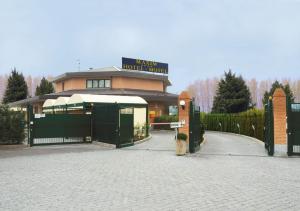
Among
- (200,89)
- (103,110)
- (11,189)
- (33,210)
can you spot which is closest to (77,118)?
(103,110)

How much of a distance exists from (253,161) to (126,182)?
21.4 ft

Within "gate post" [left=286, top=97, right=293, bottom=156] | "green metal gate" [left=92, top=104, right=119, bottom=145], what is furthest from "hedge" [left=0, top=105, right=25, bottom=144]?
"gate post" [left=286, top=97, right=293, bottom=156]

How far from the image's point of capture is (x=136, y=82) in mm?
46375

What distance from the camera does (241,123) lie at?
106ft

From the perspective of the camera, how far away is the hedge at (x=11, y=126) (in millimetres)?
19406

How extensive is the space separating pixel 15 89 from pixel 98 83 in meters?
31.6

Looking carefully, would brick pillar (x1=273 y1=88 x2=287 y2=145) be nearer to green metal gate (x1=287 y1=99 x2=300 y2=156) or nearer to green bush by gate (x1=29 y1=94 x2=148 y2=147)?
green metal gate (x1=287 y1=99 x2=300 y2=156)

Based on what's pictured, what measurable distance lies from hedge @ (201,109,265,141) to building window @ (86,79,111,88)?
12.6m

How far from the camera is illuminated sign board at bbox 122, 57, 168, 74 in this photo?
5004 cm

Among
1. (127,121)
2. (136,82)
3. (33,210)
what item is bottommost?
(33,210)

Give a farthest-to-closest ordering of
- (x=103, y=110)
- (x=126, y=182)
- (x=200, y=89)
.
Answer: (x=200, y=89)
(x=103, y=110)
(x=126, y=182)

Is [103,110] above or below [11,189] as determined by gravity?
above

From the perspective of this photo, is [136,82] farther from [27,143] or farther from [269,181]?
[269,181]

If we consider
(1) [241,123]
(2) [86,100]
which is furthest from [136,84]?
(2) [86,100]
